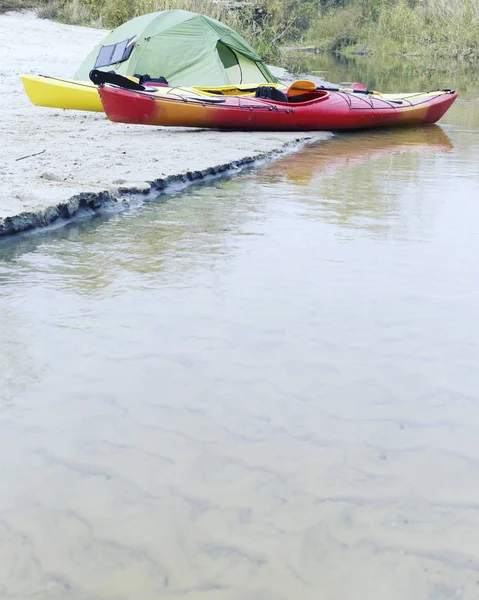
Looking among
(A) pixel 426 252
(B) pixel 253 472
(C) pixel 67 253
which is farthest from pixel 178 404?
(A) pixel 426 252

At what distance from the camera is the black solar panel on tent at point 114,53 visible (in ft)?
32.7

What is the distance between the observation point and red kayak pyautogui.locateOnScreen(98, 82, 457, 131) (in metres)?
8.01

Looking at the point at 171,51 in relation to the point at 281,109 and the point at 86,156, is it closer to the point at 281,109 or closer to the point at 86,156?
the point at 281,109

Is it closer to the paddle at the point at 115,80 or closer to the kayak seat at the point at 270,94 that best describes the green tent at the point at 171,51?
the kayak seat at the point at 270,94

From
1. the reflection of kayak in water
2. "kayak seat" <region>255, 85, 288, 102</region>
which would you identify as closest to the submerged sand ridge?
the reflection of kayak in water

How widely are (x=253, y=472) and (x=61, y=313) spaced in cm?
150

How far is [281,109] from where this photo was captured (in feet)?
28.3

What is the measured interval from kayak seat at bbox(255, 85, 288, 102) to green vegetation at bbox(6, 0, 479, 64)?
7116 mm

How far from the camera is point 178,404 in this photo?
251 cm

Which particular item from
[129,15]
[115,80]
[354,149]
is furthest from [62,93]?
[129,15]

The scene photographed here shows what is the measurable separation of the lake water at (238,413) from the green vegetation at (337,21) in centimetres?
1259

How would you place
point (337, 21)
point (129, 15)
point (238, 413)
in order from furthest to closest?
1. point (337, 21)
2. point (129, 15)
3. point (238, 413)

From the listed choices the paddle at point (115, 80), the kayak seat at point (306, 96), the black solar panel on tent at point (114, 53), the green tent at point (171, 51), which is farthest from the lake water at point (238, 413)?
the black solar panel on tent at point (114, 53)

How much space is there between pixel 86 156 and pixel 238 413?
4490mm
